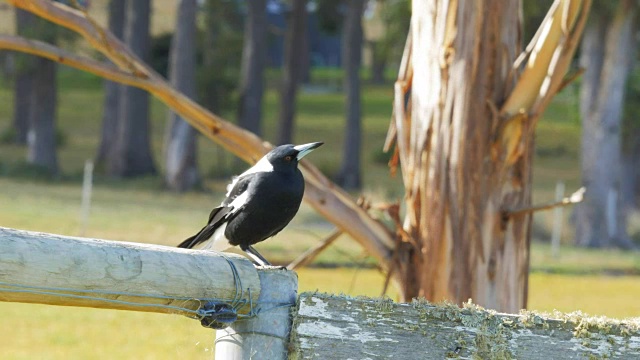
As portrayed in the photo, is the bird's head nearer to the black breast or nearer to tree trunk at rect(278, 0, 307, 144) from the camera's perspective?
the black breast

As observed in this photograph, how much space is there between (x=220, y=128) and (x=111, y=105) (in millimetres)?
31439

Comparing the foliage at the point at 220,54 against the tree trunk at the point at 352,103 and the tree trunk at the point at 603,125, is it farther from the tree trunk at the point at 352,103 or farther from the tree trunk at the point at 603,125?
the tree trunk at the point at 603,125

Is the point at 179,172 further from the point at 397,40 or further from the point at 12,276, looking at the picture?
the point at 12,276

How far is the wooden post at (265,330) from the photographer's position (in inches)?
96.6

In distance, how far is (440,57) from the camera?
5.35 metres

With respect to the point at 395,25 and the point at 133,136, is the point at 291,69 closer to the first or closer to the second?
the point at 133,136

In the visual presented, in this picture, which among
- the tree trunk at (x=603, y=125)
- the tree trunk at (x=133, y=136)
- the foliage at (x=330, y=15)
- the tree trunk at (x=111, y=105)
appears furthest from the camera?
the foliage at (x=330, y=15)

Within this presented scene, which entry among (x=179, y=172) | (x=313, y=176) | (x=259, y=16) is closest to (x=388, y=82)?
(x=259, y=16)

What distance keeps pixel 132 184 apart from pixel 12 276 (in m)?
28.8

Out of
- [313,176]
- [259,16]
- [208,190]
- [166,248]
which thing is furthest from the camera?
[259,16]

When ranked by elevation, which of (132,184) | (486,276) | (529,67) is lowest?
(132,184)

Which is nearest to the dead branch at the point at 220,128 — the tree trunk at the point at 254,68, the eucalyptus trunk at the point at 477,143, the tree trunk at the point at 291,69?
the eucalyptus trunk at the point at 477,143

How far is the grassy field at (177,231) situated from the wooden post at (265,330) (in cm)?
20

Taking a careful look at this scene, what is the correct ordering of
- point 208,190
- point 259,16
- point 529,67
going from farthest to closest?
point 259,16 → point 208,190 → point 529,67
